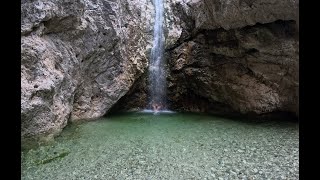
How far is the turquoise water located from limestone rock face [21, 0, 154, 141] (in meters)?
1.07

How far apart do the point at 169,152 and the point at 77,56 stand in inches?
235

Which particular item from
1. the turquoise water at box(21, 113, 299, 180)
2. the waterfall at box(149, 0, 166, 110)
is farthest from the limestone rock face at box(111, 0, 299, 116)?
the turquoise water at box(21, 113, 299, 180)

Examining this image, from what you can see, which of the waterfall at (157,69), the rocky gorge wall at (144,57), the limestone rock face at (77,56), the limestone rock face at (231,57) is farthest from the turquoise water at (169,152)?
the waterfall at (157,69)

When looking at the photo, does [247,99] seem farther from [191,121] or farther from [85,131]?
[85,131]

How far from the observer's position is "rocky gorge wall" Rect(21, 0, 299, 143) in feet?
30.6

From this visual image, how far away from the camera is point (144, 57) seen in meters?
15.7

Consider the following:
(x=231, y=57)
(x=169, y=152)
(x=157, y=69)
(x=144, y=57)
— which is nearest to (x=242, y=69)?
(x=231, y=57)

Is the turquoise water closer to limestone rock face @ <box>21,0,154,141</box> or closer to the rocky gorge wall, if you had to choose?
limestone rock face @ <box>21,0,154,141</box>

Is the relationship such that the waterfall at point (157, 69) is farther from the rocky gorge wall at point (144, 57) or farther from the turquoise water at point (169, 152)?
the turquoise water at point (169, 152)

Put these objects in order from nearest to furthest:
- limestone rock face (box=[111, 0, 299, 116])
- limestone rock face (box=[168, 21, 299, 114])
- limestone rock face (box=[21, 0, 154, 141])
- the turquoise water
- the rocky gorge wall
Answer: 1. the turquoise water
2. limestone rock face (box=[21, 0, 154, 141])
3. the rocky gorge wall
4. limestone rock face (box=[111, 0, 299, 116])
5. limestone rock face (box=[168, 21, 299, 114])

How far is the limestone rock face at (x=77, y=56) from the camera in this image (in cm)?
882

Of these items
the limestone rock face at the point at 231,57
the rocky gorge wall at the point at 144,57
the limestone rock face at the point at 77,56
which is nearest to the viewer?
the limestone rock face at the point at 77,56

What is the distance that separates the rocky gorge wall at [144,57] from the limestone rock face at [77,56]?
0.12 feet

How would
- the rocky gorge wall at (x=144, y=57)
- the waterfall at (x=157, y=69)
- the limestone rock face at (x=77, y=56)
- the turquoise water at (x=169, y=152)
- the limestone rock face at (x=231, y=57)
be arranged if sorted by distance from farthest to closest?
the waterfall at (x=157, y=69) < the limestone rock face at (x=231, y=57) < the rocky gorge wall at (x=144, y=57) < the limestone rock face at (x=77, y=56) < the turquoise water at (x=169, y=152)
